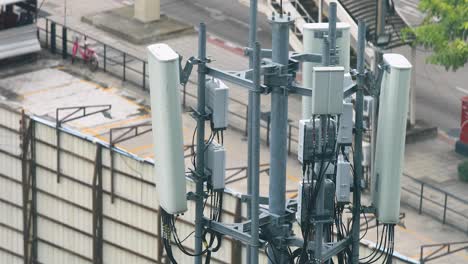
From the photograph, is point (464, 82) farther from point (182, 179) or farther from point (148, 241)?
point (182, 179)

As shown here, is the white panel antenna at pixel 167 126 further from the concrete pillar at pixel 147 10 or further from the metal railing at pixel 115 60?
the concrete pillar at pixel 147 10

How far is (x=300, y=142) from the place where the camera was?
21.4 m

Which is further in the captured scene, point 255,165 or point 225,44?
point 225,44

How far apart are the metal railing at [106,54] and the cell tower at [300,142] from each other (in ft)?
92.1

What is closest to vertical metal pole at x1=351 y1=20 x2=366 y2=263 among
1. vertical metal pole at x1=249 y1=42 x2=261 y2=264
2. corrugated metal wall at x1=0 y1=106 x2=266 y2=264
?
vertical metal pole at x1=249 y1=42 x2=261 y2=264

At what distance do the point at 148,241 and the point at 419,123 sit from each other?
13.1 m

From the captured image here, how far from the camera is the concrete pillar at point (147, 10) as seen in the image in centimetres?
5966

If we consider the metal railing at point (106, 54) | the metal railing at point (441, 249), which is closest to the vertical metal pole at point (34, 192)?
the metal railing at point (106, 54)

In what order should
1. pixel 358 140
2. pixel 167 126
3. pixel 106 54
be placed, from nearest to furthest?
pixel 358 140
pixel 167 126
pixel 106 54

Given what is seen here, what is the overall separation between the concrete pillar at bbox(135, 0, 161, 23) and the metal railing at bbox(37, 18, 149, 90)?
3091 mm

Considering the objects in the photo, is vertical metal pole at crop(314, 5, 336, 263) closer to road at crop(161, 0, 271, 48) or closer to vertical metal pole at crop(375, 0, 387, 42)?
vertical metal pole at crop(375, 0, 387, 42)

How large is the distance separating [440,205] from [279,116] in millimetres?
21628

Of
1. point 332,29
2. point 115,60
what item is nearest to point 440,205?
point 115,60

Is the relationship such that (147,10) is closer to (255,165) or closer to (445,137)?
(445,137)
